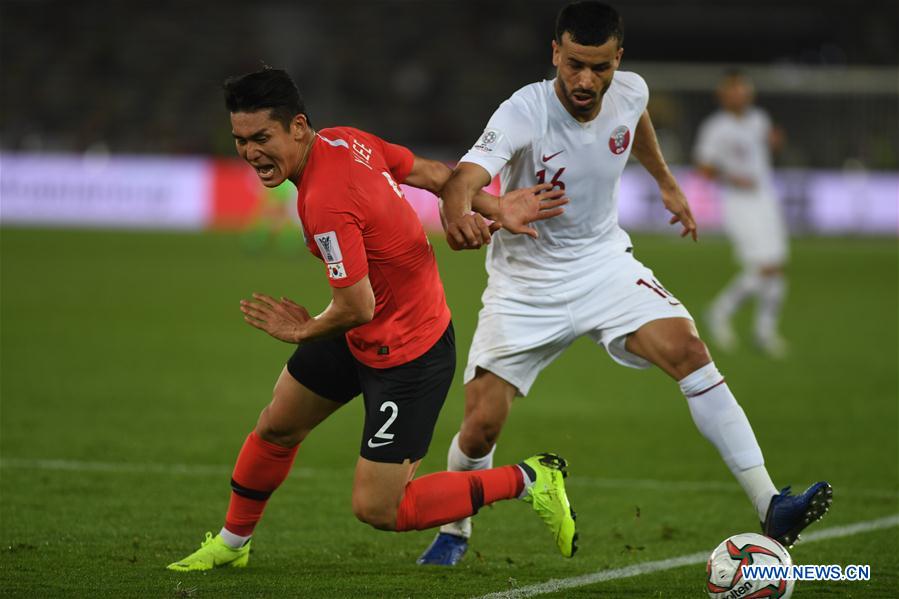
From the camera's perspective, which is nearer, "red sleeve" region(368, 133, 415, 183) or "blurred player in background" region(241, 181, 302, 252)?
"red sleeve" region(368, 133, 415, 183)

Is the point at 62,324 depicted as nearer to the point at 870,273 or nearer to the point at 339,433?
the point at 339,433

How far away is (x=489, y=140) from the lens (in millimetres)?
5539

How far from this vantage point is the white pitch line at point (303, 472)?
→ 7.41 metres

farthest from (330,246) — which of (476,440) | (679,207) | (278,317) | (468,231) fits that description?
(679,207)

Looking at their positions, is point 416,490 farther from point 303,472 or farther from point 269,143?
point 303,472

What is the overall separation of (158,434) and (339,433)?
1248 mm

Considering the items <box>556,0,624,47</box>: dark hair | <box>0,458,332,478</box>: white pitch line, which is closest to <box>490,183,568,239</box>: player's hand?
<box>556,0,624,47</box>: dark hair

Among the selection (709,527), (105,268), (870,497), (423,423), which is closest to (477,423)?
(423,423)

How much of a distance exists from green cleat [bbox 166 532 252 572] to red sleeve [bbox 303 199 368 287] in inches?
55.6

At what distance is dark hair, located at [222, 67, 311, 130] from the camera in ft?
15.5

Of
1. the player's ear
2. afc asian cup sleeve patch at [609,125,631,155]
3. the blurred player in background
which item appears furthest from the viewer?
the blurred player in background

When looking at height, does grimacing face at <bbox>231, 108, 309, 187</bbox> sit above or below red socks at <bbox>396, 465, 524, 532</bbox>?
above

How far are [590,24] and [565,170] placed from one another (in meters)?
0.67

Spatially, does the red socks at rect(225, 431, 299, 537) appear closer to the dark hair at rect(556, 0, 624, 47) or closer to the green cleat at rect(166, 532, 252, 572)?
the green cleat at rect(166, 532, 252, 572)
